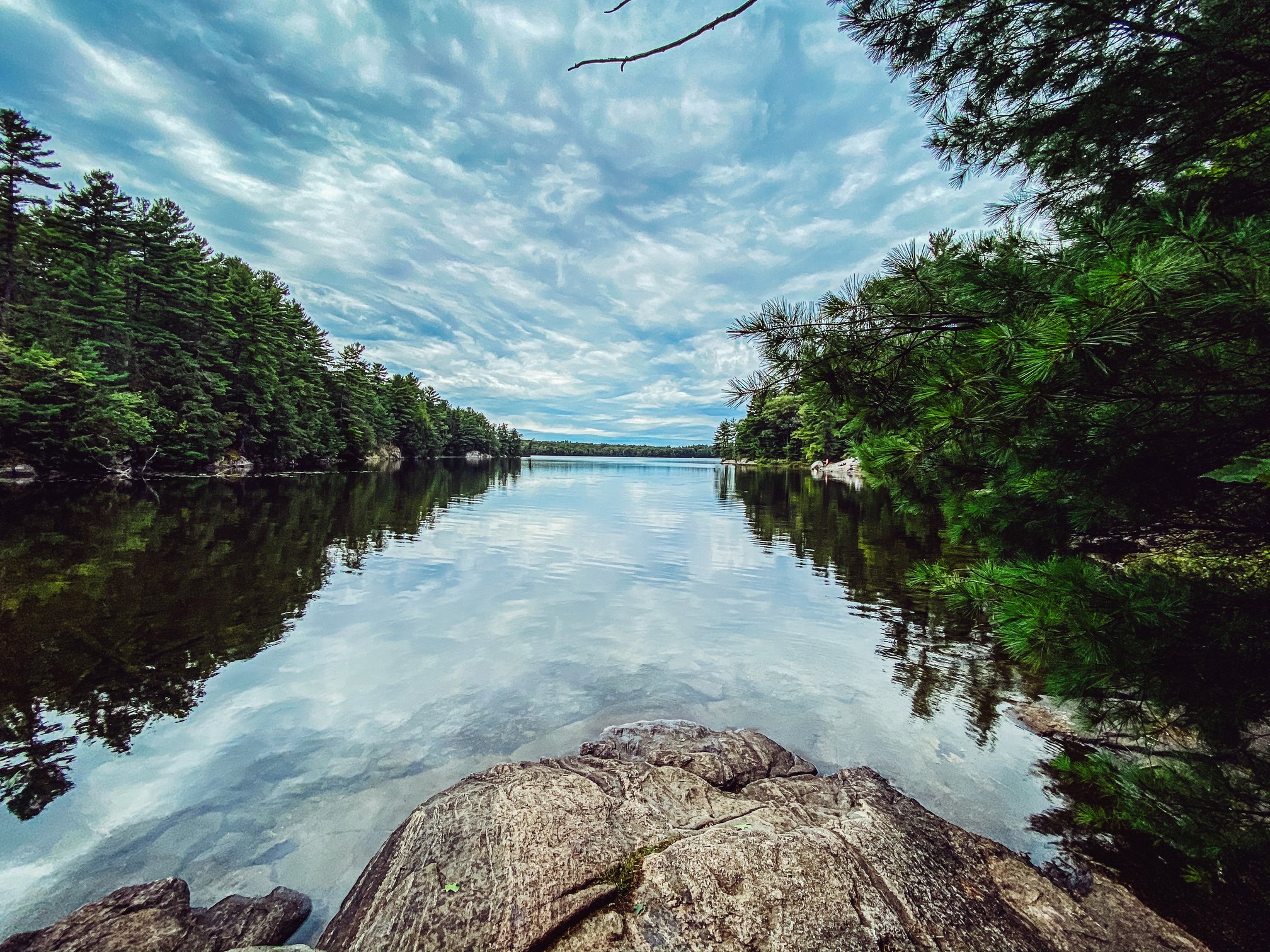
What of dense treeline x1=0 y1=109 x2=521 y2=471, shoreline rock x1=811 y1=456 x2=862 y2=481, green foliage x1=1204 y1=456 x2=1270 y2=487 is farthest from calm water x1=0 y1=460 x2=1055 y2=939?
shoreline rock x1=811 y1=456 x2=862 y2=481

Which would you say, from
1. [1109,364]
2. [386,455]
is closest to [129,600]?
[1109,364]

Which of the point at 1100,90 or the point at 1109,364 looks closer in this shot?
the point at 1109,364

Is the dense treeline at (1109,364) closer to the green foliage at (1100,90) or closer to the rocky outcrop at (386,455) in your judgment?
the green foliage at (1100,90)

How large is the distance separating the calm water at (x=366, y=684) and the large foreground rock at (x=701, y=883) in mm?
975

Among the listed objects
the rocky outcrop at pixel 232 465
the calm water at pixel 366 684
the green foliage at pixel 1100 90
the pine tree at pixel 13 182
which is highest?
the pine tree at pixel 13 182

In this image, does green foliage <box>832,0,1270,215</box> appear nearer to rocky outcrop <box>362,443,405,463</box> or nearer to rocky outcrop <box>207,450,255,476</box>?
rocky outcrop <box>207,450,255,476</box>

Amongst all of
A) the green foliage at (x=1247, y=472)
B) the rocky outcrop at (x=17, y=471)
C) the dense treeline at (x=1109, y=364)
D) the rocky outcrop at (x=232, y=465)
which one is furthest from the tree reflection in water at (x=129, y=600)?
the rocky outcrop at (x=232, y=465)

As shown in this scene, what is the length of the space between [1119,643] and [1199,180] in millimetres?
2609

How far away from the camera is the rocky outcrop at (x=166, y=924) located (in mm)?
2635

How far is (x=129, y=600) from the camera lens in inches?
350

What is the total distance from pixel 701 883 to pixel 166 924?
3.27m

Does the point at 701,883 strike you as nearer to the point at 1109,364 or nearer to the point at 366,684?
the point at 1109,364

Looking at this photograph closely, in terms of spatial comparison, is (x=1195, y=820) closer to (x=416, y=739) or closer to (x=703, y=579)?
(x=416, y=739)

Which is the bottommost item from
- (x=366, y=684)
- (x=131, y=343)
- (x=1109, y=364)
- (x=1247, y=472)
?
(x=366, y=684)
